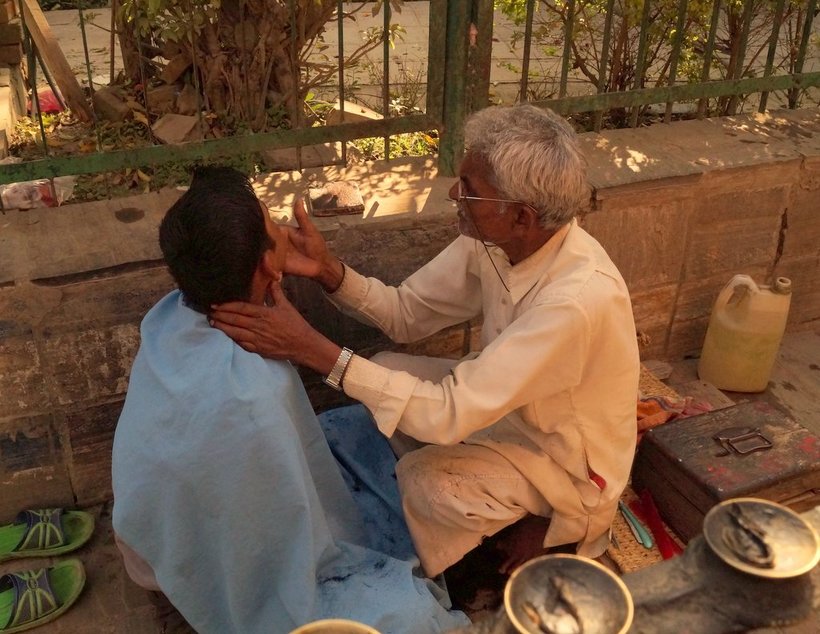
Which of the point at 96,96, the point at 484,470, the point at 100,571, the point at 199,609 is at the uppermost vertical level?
the point at 96,96

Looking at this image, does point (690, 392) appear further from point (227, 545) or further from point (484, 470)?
point (227, 545)

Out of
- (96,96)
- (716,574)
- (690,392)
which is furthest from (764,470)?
(96,96)

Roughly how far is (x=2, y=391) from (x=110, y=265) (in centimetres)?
53

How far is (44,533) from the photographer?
2854 mm

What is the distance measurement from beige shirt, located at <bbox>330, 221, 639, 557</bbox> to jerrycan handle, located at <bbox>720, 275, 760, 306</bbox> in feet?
4.08

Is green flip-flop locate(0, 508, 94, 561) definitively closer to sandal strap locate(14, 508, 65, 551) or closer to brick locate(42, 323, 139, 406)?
sandal strap locate(14, 508, 65, 551)

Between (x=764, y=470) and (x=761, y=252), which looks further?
(x=761, y=252)

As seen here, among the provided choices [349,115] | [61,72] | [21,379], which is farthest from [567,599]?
[61,72]

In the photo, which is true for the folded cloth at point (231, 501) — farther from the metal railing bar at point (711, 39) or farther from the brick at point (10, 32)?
the brick at point (10, 32)

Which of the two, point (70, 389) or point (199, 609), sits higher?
point (70, 389)

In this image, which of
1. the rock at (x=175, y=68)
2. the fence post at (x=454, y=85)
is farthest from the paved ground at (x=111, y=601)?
the rock at (x=175, y=68)

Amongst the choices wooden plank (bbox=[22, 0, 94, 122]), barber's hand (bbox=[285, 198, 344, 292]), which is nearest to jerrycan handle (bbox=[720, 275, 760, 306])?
barber's hand (bbox=[285, 198, 344, 292])

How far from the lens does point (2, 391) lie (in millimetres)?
2729

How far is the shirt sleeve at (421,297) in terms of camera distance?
2.85 meters
